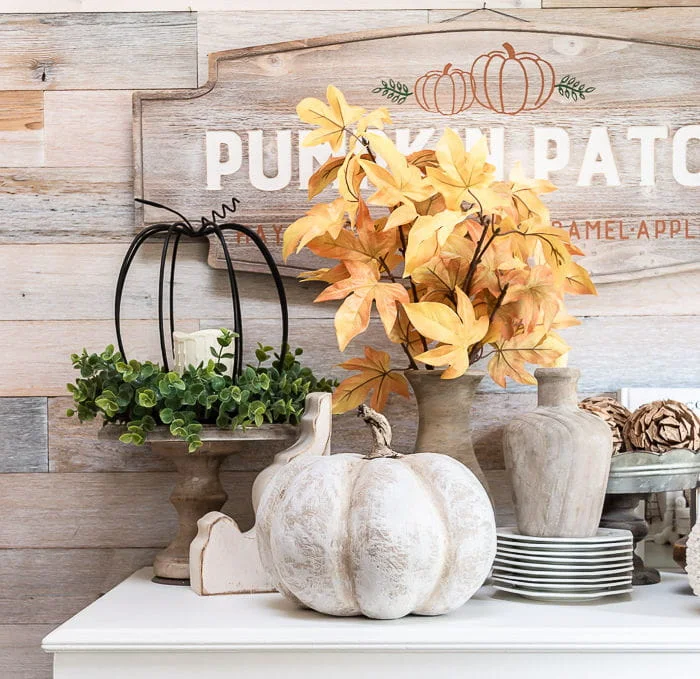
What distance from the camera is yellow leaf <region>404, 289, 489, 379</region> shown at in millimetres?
1039

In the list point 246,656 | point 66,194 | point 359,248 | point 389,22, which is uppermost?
point 389,22

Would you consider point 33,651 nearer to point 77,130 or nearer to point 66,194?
point 66,194

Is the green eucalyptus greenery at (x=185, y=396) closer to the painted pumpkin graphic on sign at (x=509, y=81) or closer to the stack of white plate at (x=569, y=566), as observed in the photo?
the stack of white plate at (x=569, y=566)

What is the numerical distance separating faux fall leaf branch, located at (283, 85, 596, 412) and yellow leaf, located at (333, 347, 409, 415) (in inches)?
3.3

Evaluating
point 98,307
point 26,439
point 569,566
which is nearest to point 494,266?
point 569,566

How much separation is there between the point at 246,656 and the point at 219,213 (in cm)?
71

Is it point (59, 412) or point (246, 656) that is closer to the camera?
point (246, 656)

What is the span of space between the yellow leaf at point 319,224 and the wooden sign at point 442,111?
260 millimetres

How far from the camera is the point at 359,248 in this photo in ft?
3.74

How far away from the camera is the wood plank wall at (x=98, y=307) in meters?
1.37

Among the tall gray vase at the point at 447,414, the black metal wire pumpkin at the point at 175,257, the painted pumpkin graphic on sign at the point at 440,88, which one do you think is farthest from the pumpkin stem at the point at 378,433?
the painted pumpkin graphic on sign at the point at 440,88

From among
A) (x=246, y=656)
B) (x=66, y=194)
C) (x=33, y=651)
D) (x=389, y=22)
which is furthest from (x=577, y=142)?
(x=33, y=651)

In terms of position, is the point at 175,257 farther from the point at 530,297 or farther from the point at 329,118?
the point at 530,297

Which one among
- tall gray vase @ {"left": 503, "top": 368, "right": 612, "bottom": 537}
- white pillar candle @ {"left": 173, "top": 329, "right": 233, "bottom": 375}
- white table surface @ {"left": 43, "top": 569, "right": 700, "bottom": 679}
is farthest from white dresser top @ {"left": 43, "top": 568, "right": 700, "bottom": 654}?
white pillar candle @ {"left": 173, "top": 329, "right": 233, "bottom": 375}
